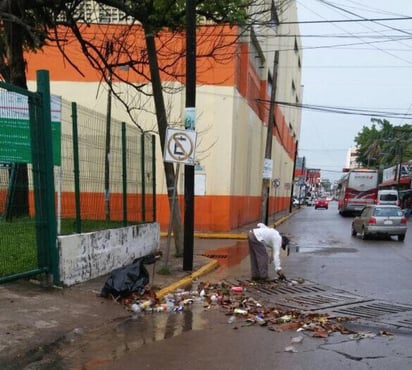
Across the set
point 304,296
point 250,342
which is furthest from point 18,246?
point 304,296

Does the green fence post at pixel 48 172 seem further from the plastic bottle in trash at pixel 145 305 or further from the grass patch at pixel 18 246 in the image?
the plastic bottle in trash at pixel 145 305

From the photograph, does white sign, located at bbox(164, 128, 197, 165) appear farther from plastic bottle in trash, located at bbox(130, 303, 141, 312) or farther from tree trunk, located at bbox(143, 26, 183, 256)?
plastic bottle in trash, located at bbox(130, 303, 141, 312)

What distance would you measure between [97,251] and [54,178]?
1.79 m

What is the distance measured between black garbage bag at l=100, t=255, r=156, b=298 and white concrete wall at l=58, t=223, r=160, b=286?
71 cm

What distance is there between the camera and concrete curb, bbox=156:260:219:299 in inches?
370

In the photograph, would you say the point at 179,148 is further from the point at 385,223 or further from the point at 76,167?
the point at 385,223

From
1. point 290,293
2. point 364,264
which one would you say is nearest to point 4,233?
point 290,293

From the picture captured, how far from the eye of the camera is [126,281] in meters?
8.84

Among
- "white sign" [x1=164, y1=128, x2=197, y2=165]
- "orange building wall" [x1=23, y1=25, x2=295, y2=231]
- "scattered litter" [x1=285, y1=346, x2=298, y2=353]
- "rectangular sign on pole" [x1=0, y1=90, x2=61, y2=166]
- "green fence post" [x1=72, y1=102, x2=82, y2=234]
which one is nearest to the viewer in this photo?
"scattered litter" [x1=285, y1=346, x2=298, y2=353]

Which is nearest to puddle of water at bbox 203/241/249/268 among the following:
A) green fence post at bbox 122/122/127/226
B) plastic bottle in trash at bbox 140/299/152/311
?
green fence post at bbox 122/122/127/226

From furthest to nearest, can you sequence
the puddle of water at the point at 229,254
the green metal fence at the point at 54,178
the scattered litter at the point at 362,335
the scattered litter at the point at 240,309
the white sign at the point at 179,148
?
the puddle of water at the point at 229,254 < the white sign at the point at 179,148 < the green metal fence at the point at 54,178 < the scattered litter at the point at 240,309 < the scattered litter at the point at 362,335

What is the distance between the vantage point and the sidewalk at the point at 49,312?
6.25m

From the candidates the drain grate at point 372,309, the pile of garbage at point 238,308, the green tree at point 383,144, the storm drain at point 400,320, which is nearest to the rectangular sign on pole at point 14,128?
the pile of garbage at point 238,308

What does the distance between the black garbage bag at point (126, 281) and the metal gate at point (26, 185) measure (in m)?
0.86
